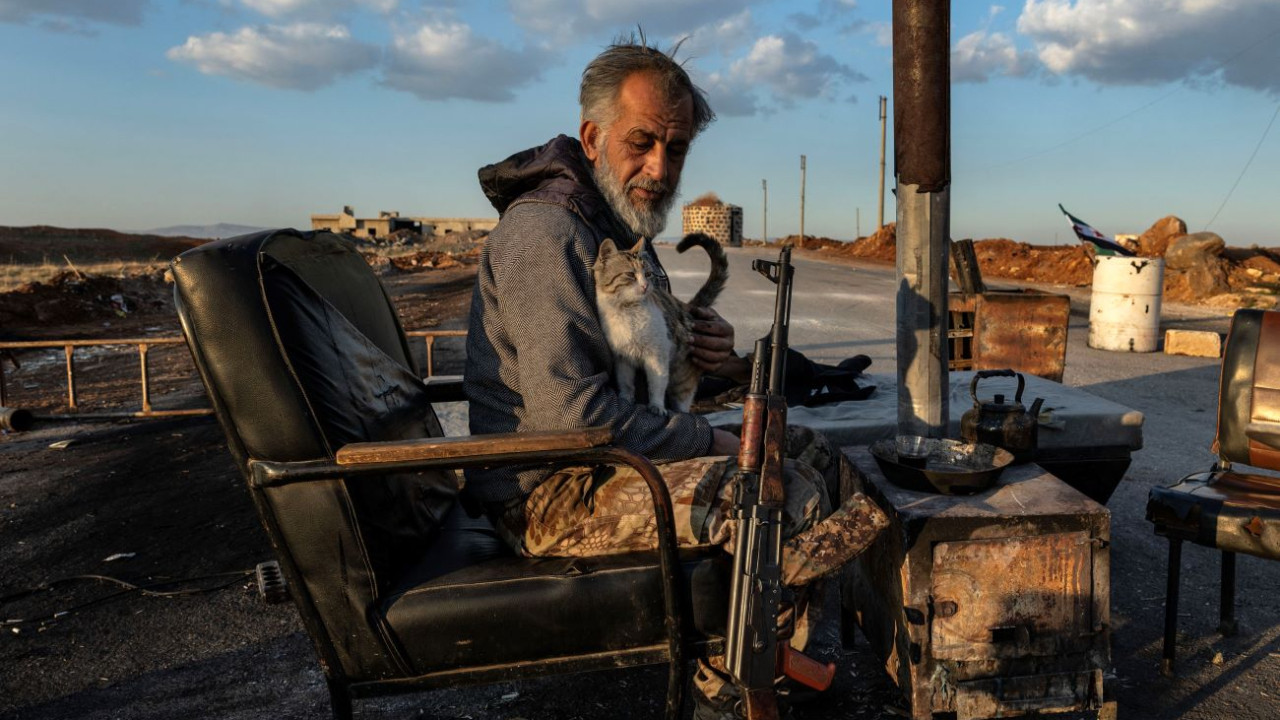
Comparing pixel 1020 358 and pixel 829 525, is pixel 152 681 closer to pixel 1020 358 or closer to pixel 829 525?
pixel 829 525

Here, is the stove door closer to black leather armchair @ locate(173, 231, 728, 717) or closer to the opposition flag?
black leather armchair @ locate(173, 231, 728, 717)

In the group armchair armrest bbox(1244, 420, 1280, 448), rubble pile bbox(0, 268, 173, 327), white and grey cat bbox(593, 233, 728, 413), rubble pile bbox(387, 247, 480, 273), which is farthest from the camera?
rubble pile bbox(387, 247, 480, 273)

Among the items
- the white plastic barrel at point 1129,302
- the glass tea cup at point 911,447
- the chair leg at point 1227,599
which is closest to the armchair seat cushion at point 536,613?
the glass tea cup at point 911,447

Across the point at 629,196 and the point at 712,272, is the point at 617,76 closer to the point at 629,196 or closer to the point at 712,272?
the point at 629,196

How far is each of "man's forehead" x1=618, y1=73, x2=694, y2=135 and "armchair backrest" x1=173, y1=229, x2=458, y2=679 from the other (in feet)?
3.52

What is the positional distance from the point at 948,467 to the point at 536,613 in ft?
5.11

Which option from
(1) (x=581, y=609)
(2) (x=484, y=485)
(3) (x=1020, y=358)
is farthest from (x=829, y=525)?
(3) (x=1020, y=358)

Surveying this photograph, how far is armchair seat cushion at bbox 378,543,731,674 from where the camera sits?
1906 millimetres

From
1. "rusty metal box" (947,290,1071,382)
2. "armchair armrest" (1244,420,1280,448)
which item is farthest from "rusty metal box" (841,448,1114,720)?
"rusty metal box" (947,290,1071,382)

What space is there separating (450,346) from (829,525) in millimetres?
10074

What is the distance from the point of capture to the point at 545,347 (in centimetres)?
209

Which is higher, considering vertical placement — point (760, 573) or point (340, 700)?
point (760, 573)

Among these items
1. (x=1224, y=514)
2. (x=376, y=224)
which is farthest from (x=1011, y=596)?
(x=376, y=224)

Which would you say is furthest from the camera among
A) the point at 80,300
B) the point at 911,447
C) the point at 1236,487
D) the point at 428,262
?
the point at 428,262
